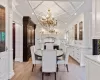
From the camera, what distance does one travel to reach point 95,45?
3408 millimetres

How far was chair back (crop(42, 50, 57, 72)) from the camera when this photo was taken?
4.02 m

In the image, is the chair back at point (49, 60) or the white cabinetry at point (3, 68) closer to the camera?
the white cabinetry at point (3, 68)

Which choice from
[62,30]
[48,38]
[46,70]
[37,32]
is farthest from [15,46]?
[62,30]

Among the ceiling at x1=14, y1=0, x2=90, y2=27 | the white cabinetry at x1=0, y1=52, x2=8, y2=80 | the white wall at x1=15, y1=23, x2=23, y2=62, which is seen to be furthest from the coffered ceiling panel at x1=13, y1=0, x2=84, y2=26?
the white cabinetry at x1=0, y1=52, x2=8, y2=80

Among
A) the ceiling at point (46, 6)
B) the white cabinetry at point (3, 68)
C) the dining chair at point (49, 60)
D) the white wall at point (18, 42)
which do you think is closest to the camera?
the white cabinetry at point (3, 68)

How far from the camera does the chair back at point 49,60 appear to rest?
4.02 metres

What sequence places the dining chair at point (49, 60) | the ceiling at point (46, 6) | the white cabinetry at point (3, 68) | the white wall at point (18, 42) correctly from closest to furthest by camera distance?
the white cabinetry at point (3, 68), the dining chair at point (49, 60), the ceiling at point (46, 6), the white wall at point (18, 42)

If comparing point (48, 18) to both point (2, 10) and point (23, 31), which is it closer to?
point (23, 31)

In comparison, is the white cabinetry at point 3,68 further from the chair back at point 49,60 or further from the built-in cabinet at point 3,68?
the chair back at point 49,60

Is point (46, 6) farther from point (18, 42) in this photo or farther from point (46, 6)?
point (18, 42)

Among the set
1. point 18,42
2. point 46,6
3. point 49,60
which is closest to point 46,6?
point 46,6

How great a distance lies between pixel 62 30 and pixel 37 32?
105 inches

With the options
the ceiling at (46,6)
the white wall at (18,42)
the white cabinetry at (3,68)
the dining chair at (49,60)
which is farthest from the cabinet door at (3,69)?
the white wall at (18,42)

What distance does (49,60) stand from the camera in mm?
4066
